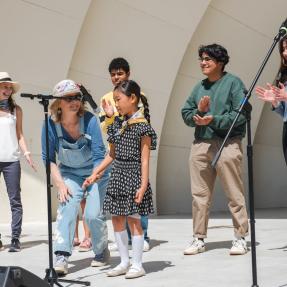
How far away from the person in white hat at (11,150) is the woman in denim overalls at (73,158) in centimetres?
133

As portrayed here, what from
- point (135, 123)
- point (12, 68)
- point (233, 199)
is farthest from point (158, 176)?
point (135, 123)

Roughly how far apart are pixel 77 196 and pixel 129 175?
51 centimetres

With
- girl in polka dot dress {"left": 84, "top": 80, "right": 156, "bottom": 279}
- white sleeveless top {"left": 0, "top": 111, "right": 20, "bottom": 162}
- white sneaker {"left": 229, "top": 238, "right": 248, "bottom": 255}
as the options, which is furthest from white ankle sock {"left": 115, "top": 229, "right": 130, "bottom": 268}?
white sleeveless top {"left": 0, "top": 111, "right": 20, "bottom": 162}

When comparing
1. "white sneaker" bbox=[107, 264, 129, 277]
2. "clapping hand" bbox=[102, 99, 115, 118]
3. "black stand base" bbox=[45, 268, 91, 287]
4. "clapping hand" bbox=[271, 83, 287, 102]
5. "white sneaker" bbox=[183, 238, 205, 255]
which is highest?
"clapping hand" bbox=[271, 83, 287, 102]

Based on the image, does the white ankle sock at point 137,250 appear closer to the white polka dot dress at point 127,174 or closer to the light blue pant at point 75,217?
the white polka dot dress at point 127,174

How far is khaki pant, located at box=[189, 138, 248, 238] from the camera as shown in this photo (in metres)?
6.23

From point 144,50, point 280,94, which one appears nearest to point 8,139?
point 280,94

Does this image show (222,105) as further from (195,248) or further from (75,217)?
(75,217)

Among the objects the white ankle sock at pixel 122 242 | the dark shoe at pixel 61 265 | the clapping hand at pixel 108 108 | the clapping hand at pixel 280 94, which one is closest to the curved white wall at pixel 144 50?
the clapping hand at pixel 108 108

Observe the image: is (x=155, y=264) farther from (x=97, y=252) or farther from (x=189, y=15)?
(x=189, y=15)

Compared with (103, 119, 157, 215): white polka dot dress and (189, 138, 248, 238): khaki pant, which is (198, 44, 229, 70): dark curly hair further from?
(103, 119, 157, 215): white polka dot dress

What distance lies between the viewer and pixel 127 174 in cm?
535

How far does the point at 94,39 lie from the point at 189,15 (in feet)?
5.51

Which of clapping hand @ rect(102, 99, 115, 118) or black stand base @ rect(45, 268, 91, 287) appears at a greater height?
clapping hand @ rect(102, 99, 115, 118)
